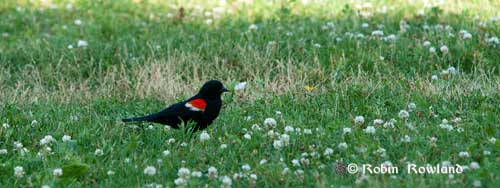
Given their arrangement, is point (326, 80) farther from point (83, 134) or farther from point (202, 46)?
point (83, 134)

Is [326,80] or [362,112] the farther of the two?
[326,80]

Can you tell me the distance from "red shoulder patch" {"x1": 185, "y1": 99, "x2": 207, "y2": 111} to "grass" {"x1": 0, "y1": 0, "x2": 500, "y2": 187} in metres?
0.22

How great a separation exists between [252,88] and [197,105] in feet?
6.33

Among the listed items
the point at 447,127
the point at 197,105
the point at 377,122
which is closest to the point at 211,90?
the point at 197,105

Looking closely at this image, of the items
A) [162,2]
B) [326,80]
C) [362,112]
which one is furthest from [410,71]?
[162,2]

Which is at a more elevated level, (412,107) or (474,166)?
(474,166)

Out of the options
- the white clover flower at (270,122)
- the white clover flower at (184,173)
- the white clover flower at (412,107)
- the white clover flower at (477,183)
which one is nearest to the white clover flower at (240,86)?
the white clover flower at (270,122)

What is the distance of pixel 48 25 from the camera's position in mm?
12938

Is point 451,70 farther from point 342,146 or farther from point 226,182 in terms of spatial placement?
point 226,182

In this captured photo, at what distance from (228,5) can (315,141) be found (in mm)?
6298

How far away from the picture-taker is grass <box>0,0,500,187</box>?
20.8 ft

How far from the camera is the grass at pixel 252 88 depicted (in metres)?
6.35

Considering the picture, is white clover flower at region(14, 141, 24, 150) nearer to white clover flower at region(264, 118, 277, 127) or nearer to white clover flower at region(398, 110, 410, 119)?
white clover flower at region(264, 118, 277, 127)

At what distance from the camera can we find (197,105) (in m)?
7.43
